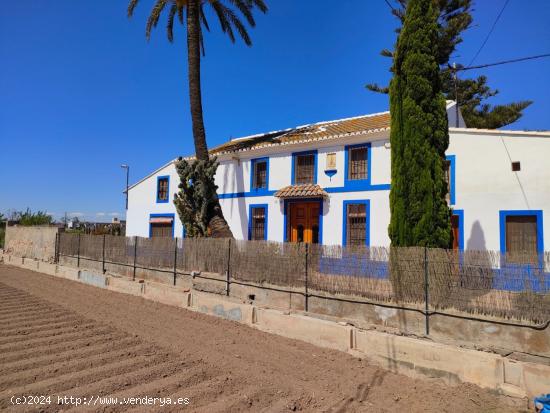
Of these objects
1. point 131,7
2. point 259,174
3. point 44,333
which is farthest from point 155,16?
point 44,333

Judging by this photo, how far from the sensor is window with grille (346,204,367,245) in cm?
1498

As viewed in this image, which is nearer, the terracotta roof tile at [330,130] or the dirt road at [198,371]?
the dirt road at [198,371]

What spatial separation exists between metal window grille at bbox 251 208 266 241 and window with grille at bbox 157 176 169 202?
6206 millimetres

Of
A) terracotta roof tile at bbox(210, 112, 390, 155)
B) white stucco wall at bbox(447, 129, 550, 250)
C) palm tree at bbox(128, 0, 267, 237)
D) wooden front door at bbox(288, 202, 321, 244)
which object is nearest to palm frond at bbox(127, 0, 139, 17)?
palm tree at bbox(128, 0, 267, 237)

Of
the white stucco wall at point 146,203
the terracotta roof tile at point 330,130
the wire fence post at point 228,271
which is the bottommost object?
the wire fence post at point 228,271

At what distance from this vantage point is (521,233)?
39.0 feet

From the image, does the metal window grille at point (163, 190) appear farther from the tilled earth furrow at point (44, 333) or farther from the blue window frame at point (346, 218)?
the tilled earth furrow at point (44, 333)

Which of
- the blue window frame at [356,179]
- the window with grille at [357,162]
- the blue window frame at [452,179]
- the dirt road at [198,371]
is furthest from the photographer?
the window with grille at [357,162]

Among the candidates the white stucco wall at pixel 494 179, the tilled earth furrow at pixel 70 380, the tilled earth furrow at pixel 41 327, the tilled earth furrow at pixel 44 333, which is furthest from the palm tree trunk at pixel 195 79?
the tilled earth furrow at pixel 70 380

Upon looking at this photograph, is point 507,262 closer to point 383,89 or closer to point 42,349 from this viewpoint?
point 42,349

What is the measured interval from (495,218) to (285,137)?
10.2 meters

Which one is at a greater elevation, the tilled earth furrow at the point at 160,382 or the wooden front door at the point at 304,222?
the wooden front door at the point at 304,222

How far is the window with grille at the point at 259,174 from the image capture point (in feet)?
60.0

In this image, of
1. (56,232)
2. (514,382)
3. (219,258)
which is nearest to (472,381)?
(514,382)
